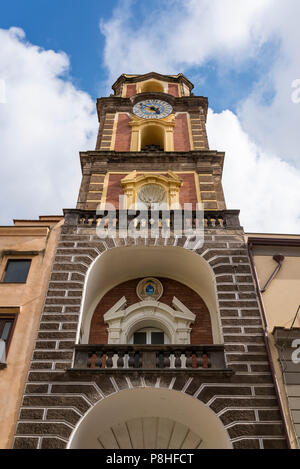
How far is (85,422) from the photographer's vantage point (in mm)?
10930

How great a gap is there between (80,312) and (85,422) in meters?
3.20

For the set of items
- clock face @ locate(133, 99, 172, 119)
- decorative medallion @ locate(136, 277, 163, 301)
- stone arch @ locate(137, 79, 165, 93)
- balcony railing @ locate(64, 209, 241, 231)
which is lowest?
decorative medallion @ locate(136, 277, 163, 301)

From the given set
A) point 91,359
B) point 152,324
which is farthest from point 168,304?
point 91,359

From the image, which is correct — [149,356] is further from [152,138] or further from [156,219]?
[152,138]

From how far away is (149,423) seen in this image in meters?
12.4

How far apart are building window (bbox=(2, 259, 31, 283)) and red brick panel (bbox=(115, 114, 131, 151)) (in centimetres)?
1009

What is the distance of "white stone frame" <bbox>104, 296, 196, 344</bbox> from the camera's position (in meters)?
14.4

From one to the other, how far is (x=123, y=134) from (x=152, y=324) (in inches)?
488

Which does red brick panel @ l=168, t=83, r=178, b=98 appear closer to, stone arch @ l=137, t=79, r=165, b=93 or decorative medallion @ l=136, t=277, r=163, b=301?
stone arch @ l=137, t=79, r=165, b=93

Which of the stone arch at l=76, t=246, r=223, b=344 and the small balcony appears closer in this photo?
the small balcony

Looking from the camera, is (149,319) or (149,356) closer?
(149,356)

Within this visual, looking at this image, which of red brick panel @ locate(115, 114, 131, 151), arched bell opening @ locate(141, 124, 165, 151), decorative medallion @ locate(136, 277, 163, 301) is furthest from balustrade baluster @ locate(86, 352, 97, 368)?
arched bell opening @ locate(141, 124, 165, 151)
